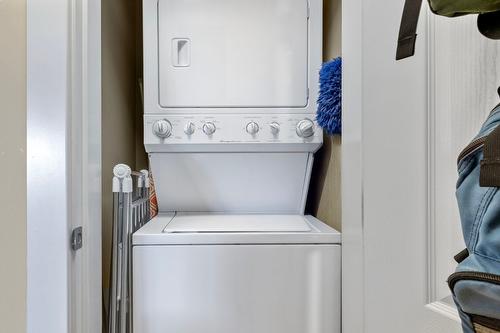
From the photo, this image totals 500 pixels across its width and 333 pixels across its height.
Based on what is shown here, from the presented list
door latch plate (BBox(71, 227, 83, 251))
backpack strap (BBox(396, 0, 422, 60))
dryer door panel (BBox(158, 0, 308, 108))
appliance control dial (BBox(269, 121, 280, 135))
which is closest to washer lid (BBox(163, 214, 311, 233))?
door latch plate (BBox(71, 227, 83, 251))

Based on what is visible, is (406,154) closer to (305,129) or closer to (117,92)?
(305,129)

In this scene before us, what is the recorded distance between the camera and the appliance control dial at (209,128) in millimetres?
1492

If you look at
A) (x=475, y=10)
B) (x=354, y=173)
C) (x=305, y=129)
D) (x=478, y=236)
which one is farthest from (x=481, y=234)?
(x=305, y=129)

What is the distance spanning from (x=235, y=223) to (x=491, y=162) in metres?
1.12

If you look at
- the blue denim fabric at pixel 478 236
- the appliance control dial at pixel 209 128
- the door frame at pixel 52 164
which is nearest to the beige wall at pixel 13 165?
the door frame at pixel 52 164

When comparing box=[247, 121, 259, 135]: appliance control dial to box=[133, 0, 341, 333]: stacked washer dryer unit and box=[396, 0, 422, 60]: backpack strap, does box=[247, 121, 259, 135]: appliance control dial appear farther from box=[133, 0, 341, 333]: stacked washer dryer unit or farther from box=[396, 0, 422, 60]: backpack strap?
box=[396, 0, 422, 60]: backpack strap

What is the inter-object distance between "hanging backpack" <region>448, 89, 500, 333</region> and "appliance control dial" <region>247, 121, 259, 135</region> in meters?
1.10

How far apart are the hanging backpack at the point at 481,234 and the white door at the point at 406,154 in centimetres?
13

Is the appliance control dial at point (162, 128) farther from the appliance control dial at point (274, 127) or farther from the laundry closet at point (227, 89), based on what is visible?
the appliance control dial at point (274, 127)

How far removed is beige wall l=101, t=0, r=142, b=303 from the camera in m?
1.46

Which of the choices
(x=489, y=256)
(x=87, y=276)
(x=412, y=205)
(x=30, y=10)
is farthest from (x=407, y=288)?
(x=30, y=10)

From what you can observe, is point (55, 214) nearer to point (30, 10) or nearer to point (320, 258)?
point (30, 10)

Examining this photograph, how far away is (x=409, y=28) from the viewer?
55 centimetres

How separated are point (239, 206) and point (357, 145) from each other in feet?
2.92
